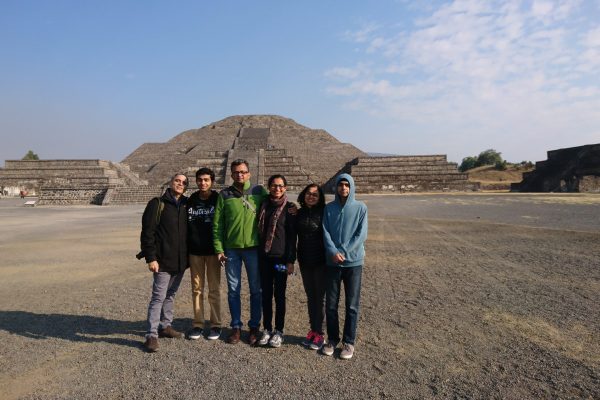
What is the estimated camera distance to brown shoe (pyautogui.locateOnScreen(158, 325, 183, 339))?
3.83 meters

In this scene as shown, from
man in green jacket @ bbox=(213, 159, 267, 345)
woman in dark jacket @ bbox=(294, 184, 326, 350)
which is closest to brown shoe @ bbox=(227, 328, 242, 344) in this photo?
man in green jacket @ bbox=(213, 159, 267, 345)

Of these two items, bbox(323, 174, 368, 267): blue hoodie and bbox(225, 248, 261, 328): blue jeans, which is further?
bbox(225, 248, 261, 328): blue jeans

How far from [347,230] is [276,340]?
1237 millimetres

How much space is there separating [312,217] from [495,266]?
449 cm

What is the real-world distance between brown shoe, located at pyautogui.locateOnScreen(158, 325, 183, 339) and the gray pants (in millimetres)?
39

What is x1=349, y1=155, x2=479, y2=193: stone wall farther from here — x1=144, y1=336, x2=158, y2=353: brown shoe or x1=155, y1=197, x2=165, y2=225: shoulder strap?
x1=144, y1=336, x2=158, y2=353: brown shoe

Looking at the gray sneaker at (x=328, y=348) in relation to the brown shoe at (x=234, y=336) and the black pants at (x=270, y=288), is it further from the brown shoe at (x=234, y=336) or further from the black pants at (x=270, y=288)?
the brown shoe at (x=234, y=336)

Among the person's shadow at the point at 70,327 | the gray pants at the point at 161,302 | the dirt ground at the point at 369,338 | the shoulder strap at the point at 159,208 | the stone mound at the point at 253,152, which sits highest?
the stone mound at the point at 253,152

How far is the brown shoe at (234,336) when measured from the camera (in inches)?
146

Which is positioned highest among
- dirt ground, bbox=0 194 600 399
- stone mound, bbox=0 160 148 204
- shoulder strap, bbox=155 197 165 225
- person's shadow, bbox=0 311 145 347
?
stone mound, bbox=0 160 148 204

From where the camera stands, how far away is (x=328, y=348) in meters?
3.47

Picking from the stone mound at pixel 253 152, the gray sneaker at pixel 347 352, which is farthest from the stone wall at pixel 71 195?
the gray sneaker at pixel 347 352

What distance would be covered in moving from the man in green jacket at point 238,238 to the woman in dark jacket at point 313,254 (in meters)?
0.46

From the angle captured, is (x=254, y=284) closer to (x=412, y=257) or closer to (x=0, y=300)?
(x=0, y=300)
